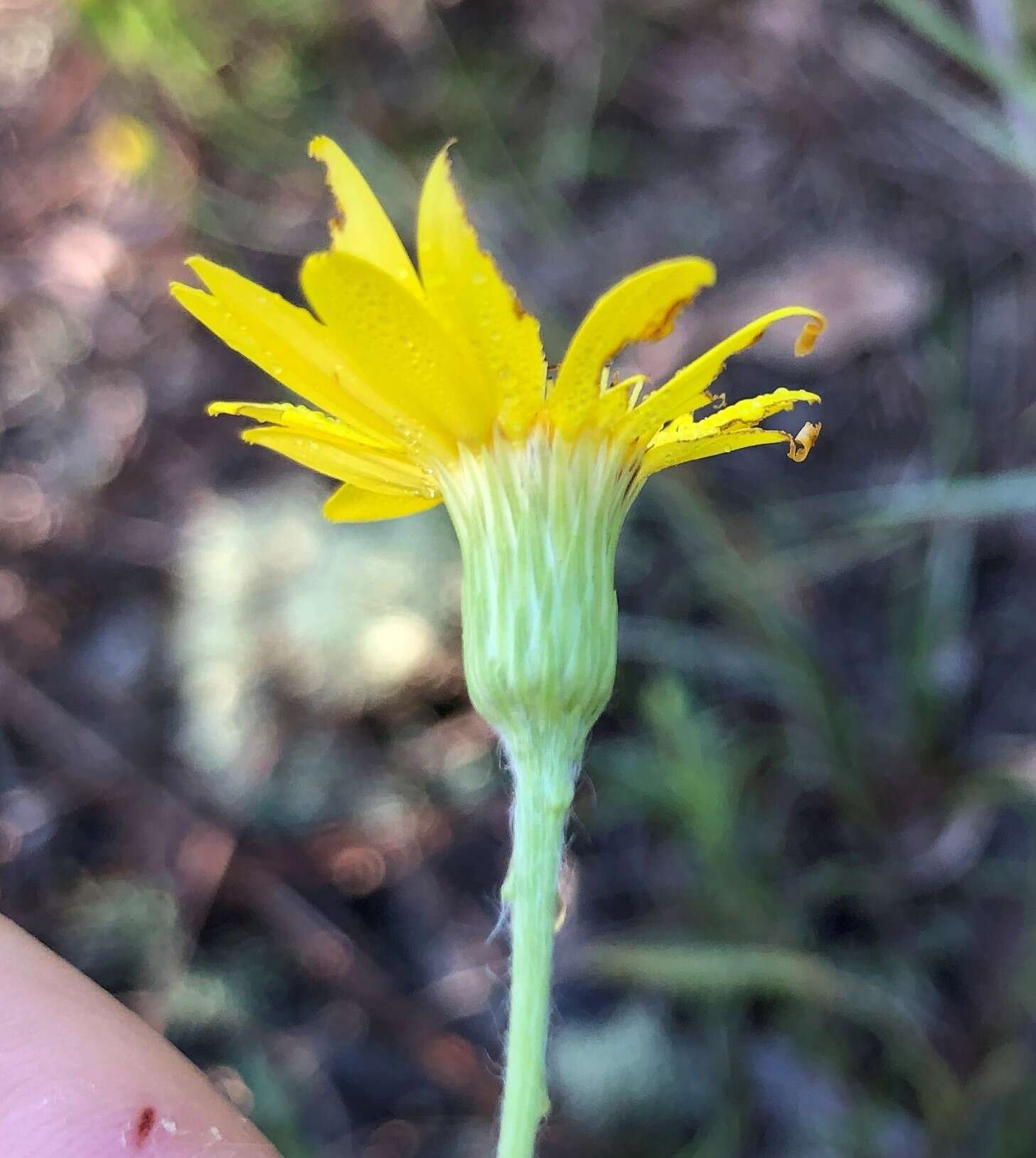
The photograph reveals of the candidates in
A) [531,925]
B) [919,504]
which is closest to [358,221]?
[531,925]

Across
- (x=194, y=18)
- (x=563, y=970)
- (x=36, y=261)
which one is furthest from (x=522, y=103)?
(x=563, y=970)

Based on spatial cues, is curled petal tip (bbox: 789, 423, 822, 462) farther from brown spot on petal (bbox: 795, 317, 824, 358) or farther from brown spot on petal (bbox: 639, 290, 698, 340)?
brown spot on petal (bbox: 639, 290, 698, 340)

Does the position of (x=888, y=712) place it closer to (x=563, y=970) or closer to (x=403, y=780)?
(x=563, y=970)

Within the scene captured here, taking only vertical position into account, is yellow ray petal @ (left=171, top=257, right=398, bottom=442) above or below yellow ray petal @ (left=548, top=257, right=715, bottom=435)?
above

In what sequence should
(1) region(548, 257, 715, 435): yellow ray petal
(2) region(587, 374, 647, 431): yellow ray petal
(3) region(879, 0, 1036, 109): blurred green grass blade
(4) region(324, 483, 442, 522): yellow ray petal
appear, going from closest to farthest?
(1) region(548, 257, 715, 435): yellow ray petal < (2) region(587, 374, 647, 431): yellow ray petal < (4) region(324, 483, 442, 522): yellow ray petal < (3) region(879, 0, 1036, 109): blurred green grass blade

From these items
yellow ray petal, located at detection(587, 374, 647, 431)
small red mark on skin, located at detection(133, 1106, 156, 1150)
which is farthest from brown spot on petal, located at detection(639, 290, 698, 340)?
small red mark on skin, located at detection(133, 1106, 156, 1150)

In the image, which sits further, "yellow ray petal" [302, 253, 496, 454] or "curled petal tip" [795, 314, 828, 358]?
"curled petal tip" [795, 314, 828, 358]

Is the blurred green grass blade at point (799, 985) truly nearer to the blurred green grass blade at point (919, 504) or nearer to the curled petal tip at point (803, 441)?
the blurred green grass blade at point (919, 504)

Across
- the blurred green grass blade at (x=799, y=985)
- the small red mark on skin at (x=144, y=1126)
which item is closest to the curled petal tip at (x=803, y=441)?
the blurred green grass blade at (x=799, y=985)
